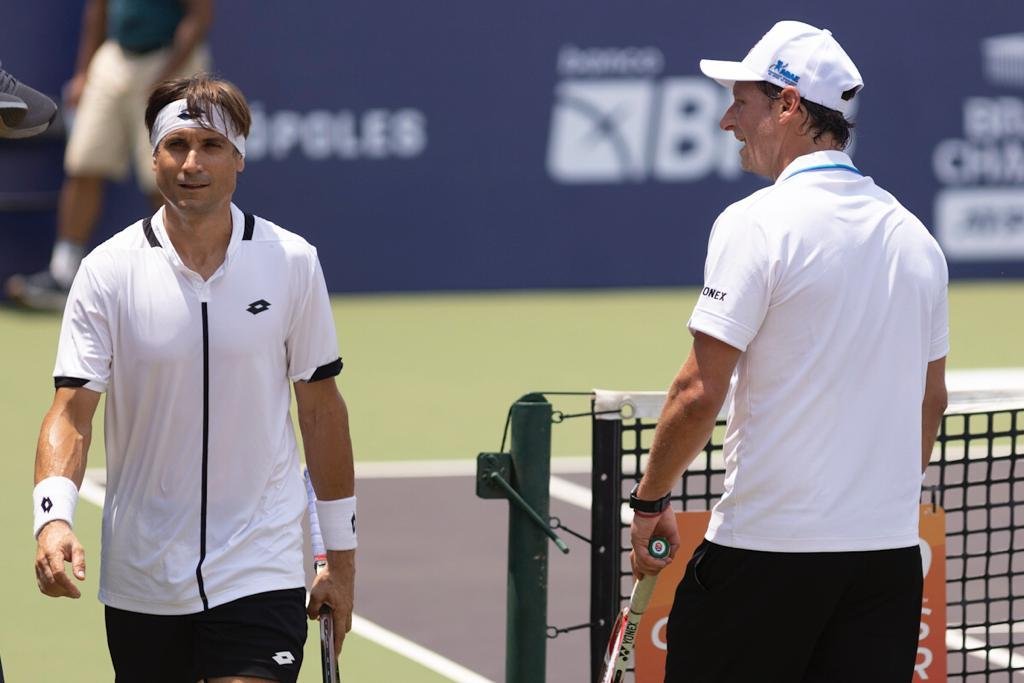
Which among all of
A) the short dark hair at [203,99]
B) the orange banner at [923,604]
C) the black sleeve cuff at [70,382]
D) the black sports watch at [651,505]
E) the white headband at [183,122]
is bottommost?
the orange banner at [923,604]

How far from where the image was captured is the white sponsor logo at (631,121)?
46.7 feet

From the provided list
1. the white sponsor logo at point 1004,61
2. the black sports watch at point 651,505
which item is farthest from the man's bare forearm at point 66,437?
the white sponsor logo at point 1004,61

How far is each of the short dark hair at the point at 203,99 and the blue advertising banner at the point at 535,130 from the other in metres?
9.31

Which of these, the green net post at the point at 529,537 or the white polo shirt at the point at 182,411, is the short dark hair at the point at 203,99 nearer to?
the white polo shirt at the point at 182,411

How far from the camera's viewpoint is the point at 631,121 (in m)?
14.4

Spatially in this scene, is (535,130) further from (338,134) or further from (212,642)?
(212,642)

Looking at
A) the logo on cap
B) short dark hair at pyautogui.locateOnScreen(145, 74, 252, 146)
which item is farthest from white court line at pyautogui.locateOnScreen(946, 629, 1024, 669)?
short dark hair at pyautogui.locateOnScreen(145, 74, 252, 146)

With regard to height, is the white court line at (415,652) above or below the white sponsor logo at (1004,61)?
below

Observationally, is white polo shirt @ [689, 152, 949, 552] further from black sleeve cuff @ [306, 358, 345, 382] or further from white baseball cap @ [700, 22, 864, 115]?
black sleeve cuff @ [306, 358, 345, 382]

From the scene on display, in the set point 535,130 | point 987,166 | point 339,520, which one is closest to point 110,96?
point 535,130

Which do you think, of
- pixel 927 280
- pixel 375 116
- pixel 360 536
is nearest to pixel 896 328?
pixel 927 280

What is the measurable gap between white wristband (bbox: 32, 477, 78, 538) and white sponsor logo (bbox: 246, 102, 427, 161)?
9729 millimetres

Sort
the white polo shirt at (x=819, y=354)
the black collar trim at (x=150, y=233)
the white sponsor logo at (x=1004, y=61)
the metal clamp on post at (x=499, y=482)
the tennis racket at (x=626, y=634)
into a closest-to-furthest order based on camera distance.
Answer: the white polo shirt at (x=819, y=354) < the black collar trim at (x=150, y=233) < the tennis racket at (x=626, y=634) < the metal clamp on post at (x=499, y=482) < the white sponsor logo at (x=1004, y=61)

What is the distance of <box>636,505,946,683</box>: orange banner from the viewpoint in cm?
483
